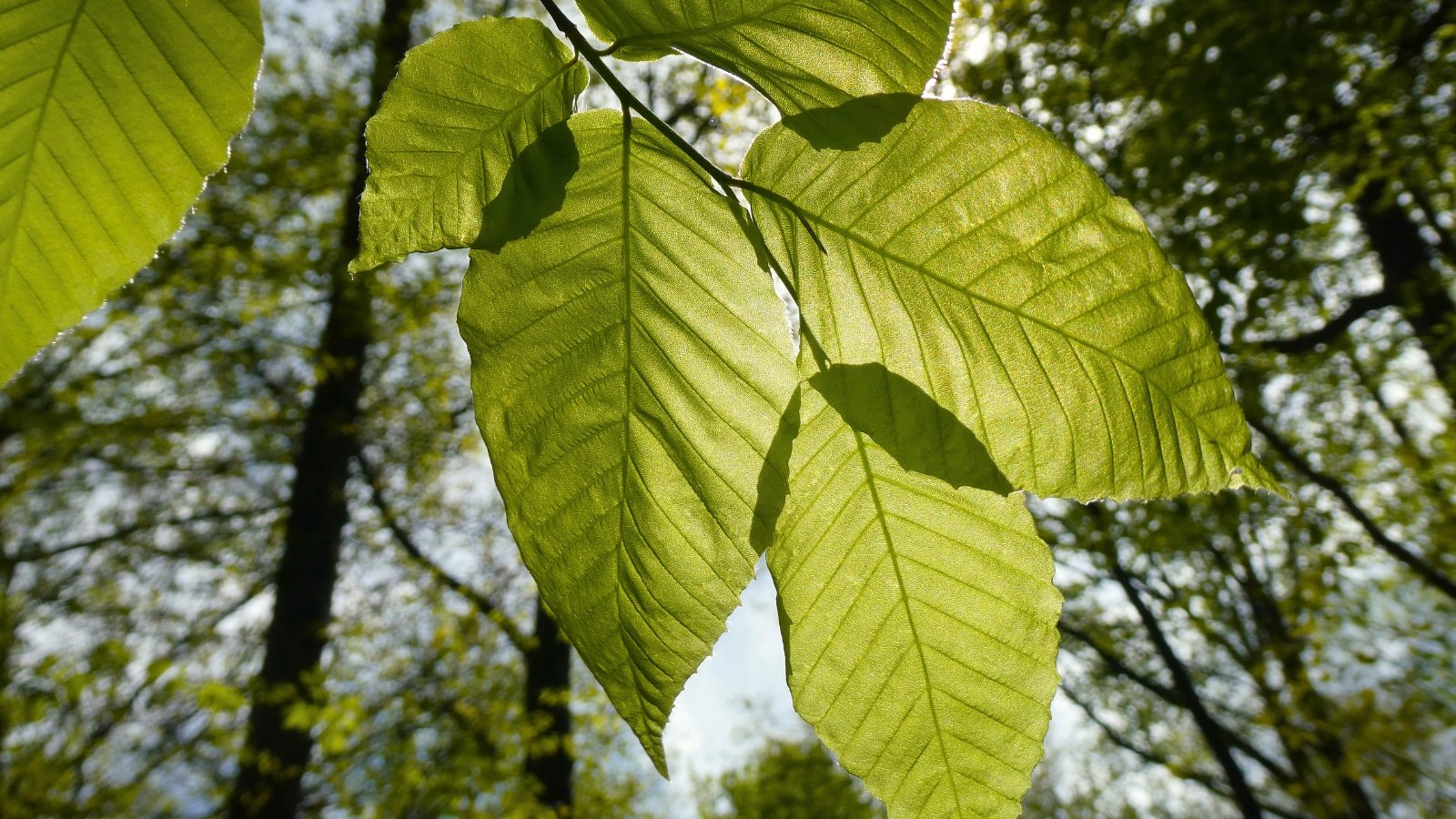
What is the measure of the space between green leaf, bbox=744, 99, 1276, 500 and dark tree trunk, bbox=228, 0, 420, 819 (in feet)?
13.1

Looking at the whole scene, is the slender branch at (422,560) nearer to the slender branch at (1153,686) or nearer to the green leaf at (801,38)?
the slender branch at (1153,686)

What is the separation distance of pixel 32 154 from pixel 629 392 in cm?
21

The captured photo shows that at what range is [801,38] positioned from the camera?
1.00 ft

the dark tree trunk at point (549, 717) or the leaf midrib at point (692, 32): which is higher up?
the dark tree trunk at point (549, 717)

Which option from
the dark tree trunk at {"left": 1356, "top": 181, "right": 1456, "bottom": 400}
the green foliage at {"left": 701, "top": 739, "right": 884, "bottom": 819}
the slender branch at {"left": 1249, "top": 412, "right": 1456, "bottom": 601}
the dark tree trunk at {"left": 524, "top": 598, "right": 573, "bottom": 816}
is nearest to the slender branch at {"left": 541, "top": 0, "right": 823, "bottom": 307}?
the slender branch at {"left": 1249, "top": 412, "right": 1456, "bottom": 601}

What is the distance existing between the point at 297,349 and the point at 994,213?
6.00 meters

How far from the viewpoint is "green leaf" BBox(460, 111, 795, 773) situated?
0.32m

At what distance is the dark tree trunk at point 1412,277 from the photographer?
429 centimetres

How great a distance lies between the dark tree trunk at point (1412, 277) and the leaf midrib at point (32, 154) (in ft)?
15.0

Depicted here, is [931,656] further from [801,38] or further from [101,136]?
[101,136]

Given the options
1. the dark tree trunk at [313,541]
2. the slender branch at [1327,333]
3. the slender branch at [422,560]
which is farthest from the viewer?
the slender branch at [422,560]

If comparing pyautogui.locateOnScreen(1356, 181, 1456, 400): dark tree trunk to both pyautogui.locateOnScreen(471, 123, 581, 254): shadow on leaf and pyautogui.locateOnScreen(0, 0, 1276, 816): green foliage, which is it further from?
pyautogui.locateOnScreen(471, 123, 581, 254): shadow on leaf

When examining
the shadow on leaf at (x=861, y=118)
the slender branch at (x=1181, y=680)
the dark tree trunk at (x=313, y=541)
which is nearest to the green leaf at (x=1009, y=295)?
the shadow on leaf at (x=861, y=118)

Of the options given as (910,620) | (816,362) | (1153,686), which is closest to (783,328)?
(816,362)
